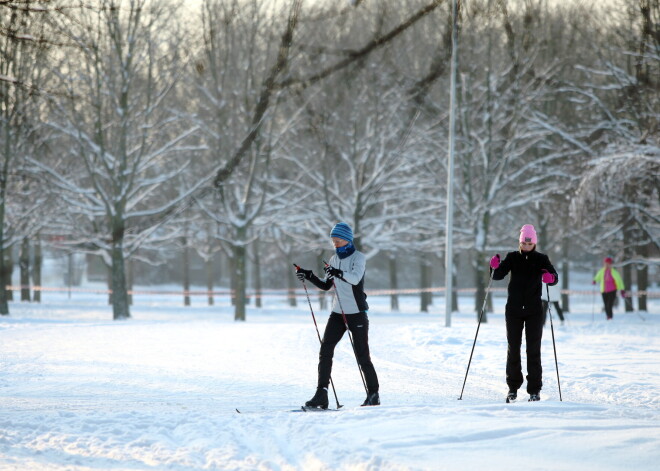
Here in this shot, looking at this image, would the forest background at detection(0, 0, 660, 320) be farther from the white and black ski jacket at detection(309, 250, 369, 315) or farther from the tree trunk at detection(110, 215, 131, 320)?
the white and black ski jacket at detection(309, 250, 369, 315)

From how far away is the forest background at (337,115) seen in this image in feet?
76.6

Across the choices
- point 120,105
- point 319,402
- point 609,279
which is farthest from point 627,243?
point 319,402

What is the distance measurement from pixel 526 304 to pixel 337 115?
1876 cm

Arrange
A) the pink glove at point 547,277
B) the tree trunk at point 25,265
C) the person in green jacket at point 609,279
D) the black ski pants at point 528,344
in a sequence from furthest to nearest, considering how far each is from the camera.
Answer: the tree trunk at point 25,265
the person in green jacket at point 609,279
the black ski pants at point 528,344
the pink glove at point 547,277

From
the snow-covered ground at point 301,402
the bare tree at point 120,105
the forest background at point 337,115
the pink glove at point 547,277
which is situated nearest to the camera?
the snow-covered ground at point 301,402

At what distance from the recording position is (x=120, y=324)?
20.8 meters

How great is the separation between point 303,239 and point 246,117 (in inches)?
266

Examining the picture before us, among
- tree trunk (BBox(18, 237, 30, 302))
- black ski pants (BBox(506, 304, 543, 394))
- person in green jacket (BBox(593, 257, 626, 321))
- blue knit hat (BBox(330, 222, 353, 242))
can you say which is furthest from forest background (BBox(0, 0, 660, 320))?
blue knit hat (BBox(330, 222, 353, 242))

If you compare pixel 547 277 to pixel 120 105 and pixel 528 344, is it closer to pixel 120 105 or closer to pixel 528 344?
pixel 528 344

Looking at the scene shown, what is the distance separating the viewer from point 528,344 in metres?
8.09

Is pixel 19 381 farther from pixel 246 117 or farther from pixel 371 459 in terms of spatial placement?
pixel 246 117

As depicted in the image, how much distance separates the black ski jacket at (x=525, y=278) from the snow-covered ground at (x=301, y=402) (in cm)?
109

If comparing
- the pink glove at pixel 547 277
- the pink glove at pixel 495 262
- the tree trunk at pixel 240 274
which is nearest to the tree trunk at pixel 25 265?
the tree trunk at pixel 240 274

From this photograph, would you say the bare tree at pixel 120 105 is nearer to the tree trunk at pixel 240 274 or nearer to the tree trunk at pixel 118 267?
the tree trunk at pixel 118 267
